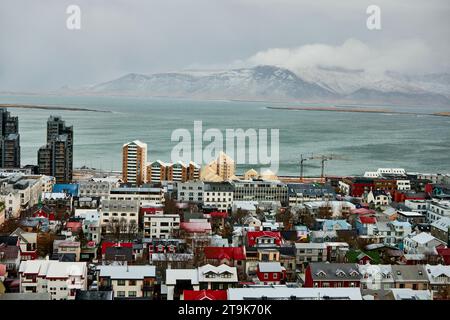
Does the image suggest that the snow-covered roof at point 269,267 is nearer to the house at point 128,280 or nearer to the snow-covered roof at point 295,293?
the house at point 128,280

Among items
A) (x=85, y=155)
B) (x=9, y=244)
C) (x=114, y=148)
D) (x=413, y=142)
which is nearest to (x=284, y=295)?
(x=9, y=244)

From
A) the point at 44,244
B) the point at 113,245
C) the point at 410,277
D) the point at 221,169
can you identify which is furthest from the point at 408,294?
the point at 221,169

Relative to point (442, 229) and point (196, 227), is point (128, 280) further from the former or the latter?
point (442, 229)

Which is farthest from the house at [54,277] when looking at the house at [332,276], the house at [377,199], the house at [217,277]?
the house at [377,199]

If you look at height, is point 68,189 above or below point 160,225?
above

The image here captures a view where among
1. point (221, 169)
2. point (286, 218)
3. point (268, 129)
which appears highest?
point (268, 129)
